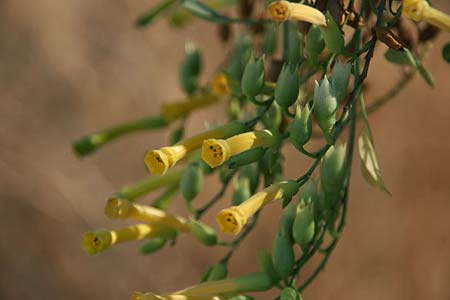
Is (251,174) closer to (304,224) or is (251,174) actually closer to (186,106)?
(304,224)

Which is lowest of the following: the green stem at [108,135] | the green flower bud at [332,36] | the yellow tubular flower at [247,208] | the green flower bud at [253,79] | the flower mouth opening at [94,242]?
the green stem at [108,135]

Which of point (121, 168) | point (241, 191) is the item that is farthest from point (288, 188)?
point (121, 168)

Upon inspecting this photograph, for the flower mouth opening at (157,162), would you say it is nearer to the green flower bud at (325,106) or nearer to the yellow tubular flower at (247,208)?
the yellow tubular flower at (247,208)

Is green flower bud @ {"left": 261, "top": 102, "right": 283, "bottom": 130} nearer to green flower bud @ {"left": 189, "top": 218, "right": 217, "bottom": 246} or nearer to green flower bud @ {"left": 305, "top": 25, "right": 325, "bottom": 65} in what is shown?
green flower bud @ {"left": 305, "top": 25, "right": 325, "bottom": 65}

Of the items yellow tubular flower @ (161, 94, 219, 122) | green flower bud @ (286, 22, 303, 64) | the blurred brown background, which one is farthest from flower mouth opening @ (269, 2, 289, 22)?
the blurred brown background

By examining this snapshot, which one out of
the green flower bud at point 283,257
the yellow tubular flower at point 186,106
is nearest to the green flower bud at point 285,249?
the green flower bud at point 283,257

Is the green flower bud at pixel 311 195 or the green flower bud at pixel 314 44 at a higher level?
the green flower bud at pixel 314 44
